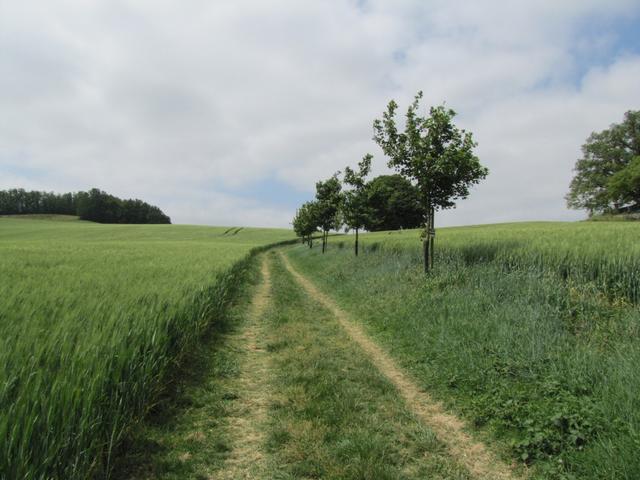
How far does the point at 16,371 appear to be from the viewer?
10.0ft

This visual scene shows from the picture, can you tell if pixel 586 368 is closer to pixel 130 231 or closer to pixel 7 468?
pixel 7 468

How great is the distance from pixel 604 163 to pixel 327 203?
Result: 45139mm

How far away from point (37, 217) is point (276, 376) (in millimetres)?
131673

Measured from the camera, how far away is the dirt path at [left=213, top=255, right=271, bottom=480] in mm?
3561

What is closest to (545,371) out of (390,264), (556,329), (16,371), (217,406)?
(556,329)

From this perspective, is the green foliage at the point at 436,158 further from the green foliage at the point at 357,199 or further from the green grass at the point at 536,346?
the green foliage at the point at 357,199

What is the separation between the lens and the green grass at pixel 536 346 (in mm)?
3645

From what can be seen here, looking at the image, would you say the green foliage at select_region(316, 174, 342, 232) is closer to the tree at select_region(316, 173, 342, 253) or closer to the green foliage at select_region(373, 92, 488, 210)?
the tree at select_region(316, 173, 342, 253)

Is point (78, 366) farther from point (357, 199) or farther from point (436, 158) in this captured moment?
point (357, 199)

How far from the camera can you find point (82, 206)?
11081cm

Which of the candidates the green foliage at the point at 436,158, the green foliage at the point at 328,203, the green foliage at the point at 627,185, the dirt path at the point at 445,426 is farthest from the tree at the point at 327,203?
the green foliage at the point at 627,185

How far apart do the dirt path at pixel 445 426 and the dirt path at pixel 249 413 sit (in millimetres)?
2075

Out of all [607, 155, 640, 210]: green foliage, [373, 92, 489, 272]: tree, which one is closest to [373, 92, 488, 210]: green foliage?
[373, 92, 489, 272]: tree

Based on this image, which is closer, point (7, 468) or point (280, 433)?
point (7, 468)
